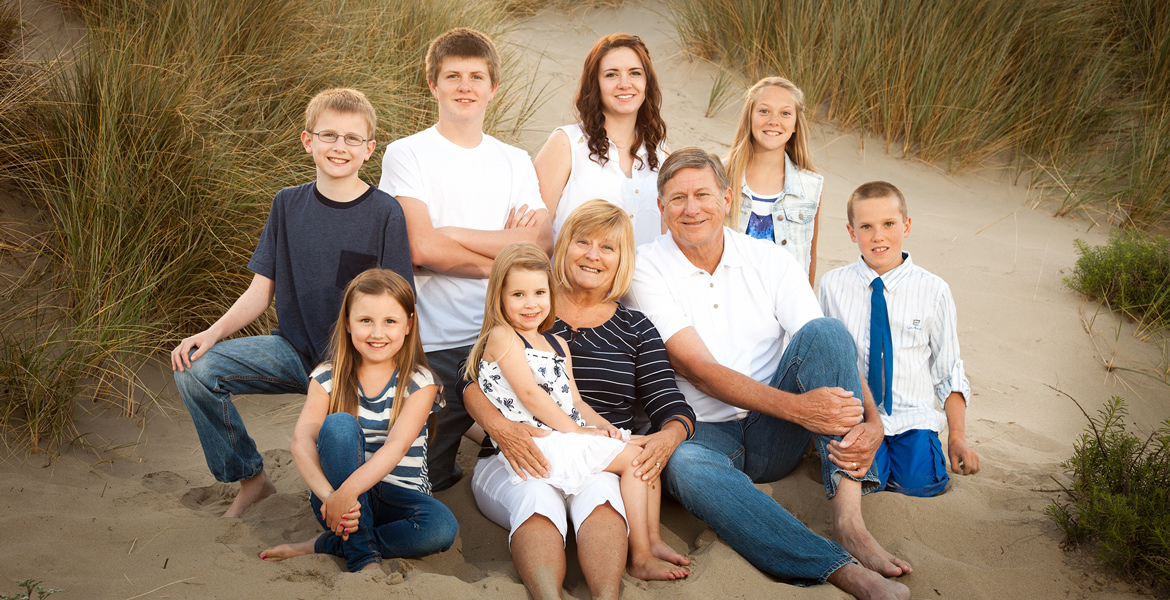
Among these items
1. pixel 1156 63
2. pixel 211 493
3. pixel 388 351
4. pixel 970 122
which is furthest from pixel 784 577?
pixel 1156 63

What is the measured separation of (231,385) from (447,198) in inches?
44.6

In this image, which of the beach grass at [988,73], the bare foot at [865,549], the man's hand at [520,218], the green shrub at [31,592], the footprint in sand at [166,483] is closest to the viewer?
the green shrub at [31,592]

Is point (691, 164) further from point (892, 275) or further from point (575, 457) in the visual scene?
point (575, 457)

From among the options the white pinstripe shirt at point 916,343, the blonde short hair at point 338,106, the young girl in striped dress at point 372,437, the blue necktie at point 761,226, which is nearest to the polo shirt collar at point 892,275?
the white pinstripe shirt at point 916,343

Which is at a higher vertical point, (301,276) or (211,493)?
(301,276)

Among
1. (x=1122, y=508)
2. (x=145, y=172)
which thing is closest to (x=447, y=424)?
(x=145, y=172)

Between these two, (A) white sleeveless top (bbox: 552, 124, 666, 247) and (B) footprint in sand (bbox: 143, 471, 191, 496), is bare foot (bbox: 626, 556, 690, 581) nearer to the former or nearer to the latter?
(A) white sleeveless top (bbox: 552, 124, 666, 247)

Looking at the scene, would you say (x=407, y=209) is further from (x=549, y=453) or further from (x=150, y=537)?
(x=150, y=537)

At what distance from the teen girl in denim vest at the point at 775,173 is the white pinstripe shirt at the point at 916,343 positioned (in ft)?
1.89

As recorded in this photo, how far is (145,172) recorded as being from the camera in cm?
389

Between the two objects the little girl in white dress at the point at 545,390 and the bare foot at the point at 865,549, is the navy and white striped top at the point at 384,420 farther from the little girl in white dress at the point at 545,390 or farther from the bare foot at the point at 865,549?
the bare foot at the point at 865,549

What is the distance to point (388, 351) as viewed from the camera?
2.74m

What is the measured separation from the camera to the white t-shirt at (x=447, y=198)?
3342 millimetres

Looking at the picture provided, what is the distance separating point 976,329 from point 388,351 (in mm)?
3927
